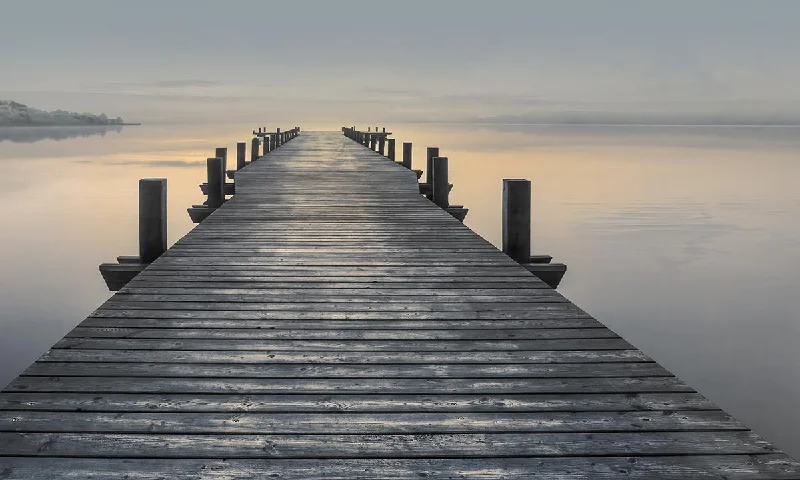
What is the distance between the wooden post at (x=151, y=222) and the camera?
302 inches

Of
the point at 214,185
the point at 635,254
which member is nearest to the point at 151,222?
the point at 214,185

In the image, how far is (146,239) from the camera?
25.1 feet

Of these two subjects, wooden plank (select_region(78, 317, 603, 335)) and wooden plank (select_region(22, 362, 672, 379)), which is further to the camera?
wooden plank (select_region(78, 317, 603, 335))

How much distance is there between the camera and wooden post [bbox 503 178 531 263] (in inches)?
316

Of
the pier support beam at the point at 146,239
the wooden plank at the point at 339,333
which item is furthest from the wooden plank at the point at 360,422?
the pier support beam at the point at 146,239

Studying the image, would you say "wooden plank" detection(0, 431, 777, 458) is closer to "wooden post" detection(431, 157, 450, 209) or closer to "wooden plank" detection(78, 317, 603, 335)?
"wooden plank" detection(78, 317, 603, 335)

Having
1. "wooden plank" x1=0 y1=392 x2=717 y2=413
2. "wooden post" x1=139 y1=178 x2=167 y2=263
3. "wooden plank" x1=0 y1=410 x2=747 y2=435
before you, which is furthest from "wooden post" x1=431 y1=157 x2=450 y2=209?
"wooden plank" x1=0 y1=410 x2=747 y2=435

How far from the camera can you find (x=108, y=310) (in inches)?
185

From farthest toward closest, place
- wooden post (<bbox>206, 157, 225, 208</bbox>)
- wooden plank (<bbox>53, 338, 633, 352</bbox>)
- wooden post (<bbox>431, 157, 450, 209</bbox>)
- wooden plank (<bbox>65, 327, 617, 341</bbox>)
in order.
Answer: wooden post (<bbox>431, 157, 450, 209</bbox>)
wooden post (<bbox>206, 157, 225, 208</bbox>)
wooden plank (<bbox>65, 327, 617, 341</bbox>)
wooden plank (<bbox>53, 338, 633, 352</bbox>)

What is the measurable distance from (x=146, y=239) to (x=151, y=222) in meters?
0.20

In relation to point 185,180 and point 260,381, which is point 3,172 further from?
point 260,381

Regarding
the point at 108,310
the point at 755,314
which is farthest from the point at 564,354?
the point at 755,314

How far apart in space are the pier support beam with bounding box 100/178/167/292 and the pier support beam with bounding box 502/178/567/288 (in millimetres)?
4061

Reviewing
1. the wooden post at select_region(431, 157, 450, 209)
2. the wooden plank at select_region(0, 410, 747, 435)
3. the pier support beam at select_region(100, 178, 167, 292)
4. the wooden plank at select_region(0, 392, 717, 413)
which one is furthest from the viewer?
the wooden post at select_region(431, 157, 450, 209)
